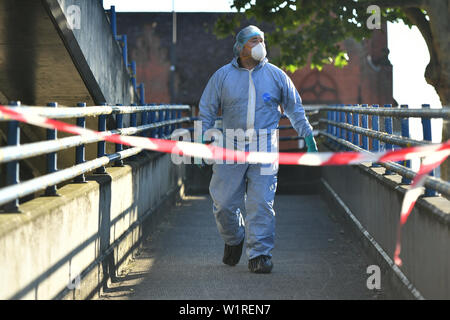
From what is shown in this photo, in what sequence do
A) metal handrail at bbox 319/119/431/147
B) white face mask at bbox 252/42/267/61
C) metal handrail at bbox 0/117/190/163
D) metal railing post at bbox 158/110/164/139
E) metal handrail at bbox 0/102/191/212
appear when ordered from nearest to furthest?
1. metal handrail at bbox 0/117/190/163
2. metal handrail at bbox 0/102/191/212
3. metal handrail at bbox 319/119/431/147
4. white face mask at bbox 252/42/267/61
5. metal railing post at bbox 158/110/164/139

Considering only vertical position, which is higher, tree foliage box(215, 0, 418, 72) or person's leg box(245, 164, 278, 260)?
tree foliage box(215, 0, 418, 72)

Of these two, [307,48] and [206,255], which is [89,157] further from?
[307,48]

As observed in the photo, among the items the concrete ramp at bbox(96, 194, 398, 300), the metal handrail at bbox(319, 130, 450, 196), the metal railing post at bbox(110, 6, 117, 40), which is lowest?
the concrete ramp at bbox(96, 194, 398, 300)

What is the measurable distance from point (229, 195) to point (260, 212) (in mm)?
338

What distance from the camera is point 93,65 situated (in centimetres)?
1061

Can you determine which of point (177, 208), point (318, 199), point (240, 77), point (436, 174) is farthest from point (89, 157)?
point (436, 174)

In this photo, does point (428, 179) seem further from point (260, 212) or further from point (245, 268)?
point (245, 268)

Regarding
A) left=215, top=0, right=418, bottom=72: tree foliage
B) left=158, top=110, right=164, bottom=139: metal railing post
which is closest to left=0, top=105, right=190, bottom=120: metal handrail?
left=158, top=110, right=164, bottom=139: metal railing post

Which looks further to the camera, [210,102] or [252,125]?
[210,102]

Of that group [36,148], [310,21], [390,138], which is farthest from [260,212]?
[310,21]

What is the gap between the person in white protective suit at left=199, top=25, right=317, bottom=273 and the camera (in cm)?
783

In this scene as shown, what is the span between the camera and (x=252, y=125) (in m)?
7.81

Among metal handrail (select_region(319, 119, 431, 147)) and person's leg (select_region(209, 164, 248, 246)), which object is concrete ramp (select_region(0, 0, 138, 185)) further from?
metal handrail (select_region(319, 119, 431, 147))
